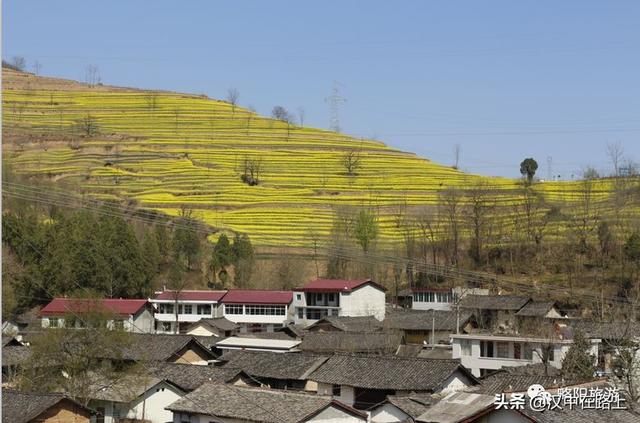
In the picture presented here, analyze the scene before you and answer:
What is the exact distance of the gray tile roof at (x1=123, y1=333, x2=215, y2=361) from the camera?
24.9 m

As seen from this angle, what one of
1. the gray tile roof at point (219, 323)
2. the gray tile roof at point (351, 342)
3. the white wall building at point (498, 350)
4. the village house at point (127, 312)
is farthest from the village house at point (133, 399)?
the gray tile roof at point (219, 323)

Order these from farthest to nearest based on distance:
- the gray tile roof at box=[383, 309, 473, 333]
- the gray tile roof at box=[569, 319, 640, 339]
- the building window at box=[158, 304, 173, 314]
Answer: the building window at box=[158, 304, 173, 314], the gray tile roof at box=[383, 309, 473, 333], the gray tile roof at box=[569, 319, 640, 339]

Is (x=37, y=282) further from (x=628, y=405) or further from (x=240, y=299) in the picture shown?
(x=628, y=405)

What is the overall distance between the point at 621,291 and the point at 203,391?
27.6 metres

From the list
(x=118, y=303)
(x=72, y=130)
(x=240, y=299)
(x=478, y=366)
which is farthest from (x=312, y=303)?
(x=72, y=130)

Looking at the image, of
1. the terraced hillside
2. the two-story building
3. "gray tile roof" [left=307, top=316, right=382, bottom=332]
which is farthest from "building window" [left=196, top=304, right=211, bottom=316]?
the terraced hillside

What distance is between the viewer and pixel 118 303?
37844 mm

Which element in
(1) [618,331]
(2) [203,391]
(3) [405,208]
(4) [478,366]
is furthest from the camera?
(3) [405,208]

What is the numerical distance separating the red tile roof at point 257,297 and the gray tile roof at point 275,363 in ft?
48.2

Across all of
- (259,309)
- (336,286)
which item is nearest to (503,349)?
(336,286)

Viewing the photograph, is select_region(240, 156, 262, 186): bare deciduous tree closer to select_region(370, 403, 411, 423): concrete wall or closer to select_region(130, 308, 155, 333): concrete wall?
select_region(130, 308, 155, 333): concrete wall

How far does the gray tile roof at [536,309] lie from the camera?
34.1m

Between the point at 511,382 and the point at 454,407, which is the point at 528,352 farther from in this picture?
the point at 454,407

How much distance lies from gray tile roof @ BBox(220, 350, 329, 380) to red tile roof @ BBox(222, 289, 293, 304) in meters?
14.7
